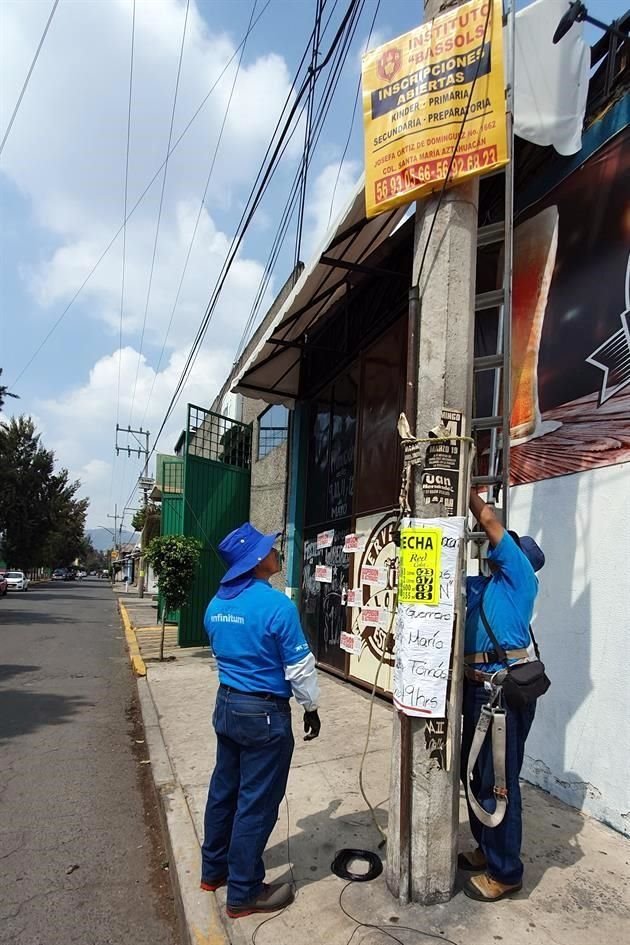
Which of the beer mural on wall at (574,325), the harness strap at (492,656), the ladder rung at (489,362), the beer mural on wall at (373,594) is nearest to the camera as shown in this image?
the harness strap at (492,656)

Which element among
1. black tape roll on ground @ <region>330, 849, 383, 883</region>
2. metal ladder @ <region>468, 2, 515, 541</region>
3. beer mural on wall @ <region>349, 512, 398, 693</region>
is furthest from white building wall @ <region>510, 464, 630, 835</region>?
beer mural on wall @ <region>349, 512, 398, 693</region>

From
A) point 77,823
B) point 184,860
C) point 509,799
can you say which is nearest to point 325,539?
point 77,823

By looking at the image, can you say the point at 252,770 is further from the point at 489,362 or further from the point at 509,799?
the point at 489,362

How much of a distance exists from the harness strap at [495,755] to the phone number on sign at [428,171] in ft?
8.37

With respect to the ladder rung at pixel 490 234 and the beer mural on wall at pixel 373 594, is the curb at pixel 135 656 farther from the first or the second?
the ladder rung at pixel 490 234

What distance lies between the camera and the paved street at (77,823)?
3.24 meters

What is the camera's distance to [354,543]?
827 centimetres

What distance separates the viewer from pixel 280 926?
2883 millimetres

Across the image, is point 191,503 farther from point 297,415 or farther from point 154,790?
point 154,790

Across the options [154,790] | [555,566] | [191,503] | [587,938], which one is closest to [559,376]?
[555,566]

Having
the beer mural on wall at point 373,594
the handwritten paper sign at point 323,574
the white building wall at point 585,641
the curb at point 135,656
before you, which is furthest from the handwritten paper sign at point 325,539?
the white building wall at point 585,641

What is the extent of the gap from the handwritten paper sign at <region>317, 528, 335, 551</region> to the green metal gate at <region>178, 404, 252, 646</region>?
3.23 meters

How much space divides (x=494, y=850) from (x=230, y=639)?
1581 millimetres

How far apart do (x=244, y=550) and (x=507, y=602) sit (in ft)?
4.31
